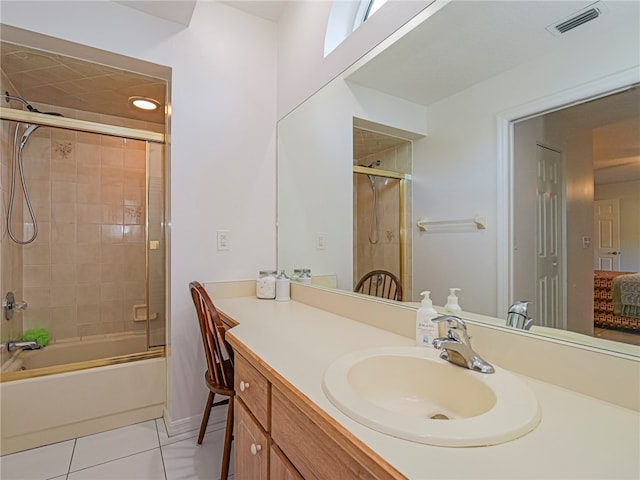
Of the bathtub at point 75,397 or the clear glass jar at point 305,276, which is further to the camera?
the clear glass jar at point 305,276

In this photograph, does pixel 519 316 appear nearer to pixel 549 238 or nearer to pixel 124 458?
pixel 549 238

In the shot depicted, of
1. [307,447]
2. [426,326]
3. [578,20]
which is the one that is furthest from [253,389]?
[578,20]

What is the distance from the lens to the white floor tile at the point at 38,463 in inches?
59.2

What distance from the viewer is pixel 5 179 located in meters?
2.25

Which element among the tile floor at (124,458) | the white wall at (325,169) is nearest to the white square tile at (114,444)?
the tile floor at (124,458)

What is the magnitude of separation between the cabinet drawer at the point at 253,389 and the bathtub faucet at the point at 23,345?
1.97 m

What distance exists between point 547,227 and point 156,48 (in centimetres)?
205

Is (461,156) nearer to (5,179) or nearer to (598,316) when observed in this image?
(598,316)

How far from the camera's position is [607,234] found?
2.51 feet

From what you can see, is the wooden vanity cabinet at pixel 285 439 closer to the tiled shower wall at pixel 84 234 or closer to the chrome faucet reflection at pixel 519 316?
the chrome faucet reflection at pixel 519 316

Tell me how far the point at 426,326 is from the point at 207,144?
5.32ft

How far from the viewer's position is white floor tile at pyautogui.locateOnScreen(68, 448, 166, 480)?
150 centimetres

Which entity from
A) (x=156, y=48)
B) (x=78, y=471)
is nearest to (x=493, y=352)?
(x=78, y=471)

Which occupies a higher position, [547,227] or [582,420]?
[547,227]
